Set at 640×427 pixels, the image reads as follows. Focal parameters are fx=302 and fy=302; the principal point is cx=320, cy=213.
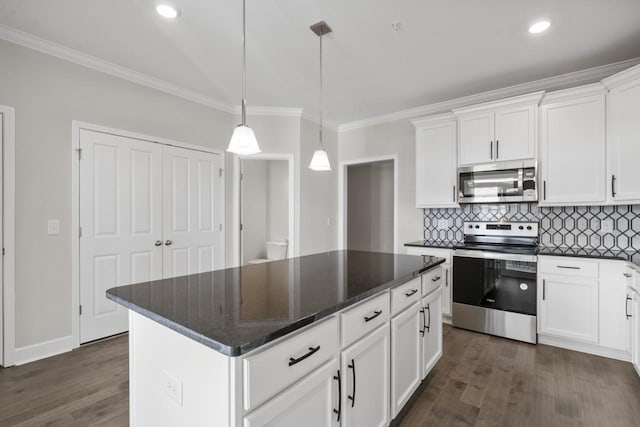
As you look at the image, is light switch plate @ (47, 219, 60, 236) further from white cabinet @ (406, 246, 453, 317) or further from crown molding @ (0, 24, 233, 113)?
white cabinet @ (406, 246, 453, 317)

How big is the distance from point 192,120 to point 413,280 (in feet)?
10.6

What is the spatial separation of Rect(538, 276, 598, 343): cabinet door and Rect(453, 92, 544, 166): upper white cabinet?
1.26 meters

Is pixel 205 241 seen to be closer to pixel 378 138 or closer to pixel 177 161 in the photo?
pixel 177 161

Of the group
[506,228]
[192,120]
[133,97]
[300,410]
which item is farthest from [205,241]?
[506,228]

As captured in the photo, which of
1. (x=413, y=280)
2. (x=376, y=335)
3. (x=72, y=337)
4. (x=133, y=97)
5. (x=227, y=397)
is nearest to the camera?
(x=227, y=397)

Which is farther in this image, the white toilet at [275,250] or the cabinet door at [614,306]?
the white toilet at [275,250]

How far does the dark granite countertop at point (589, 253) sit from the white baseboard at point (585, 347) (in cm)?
81

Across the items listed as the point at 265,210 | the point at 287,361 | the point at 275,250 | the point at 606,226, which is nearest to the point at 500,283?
the point at 606,226

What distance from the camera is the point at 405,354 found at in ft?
6.06

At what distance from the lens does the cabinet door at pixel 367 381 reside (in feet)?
4.37

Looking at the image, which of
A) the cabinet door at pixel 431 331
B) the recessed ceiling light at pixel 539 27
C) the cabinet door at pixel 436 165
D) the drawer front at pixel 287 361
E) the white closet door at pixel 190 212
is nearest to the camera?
the drawer front at pixel 287 361

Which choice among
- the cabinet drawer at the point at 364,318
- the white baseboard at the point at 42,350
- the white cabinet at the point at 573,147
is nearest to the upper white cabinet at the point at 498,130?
the white cabinet at the point at 573,147

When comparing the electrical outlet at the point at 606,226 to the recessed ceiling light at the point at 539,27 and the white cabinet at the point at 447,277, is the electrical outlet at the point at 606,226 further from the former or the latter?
the recessed ceiling light at the point at 539,27

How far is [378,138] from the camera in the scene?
460cm
